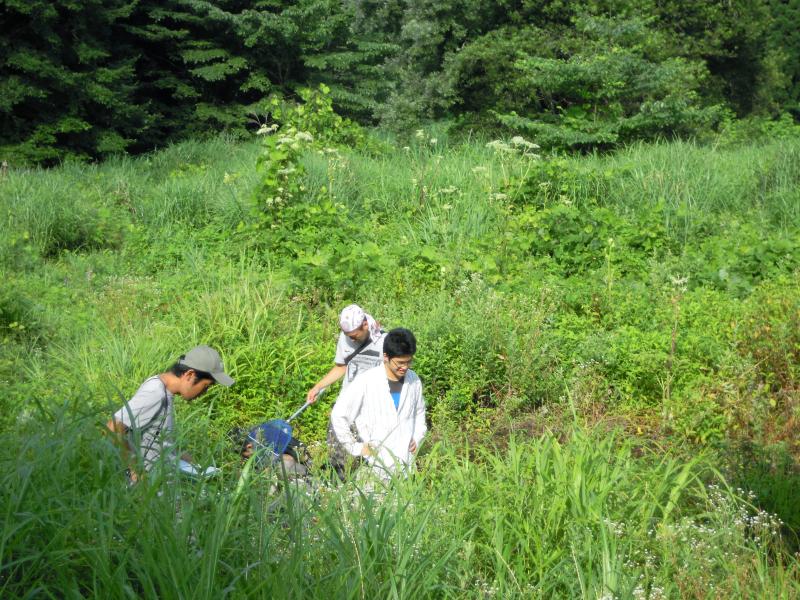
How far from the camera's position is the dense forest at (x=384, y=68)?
17281 millimetres

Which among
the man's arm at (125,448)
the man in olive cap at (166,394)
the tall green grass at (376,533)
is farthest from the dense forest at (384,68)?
the man's arm at (125,448)

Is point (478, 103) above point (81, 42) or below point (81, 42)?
below

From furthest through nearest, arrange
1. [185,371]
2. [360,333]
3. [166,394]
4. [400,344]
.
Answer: [360,333] → [400,344] → [185,371] → [166,394]

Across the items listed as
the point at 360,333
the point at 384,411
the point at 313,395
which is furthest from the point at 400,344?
the point at 313,395

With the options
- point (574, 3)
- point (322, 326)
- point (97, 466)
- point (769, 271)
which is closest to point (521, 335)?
point (322, 326)

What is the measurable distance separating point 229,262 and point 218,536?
6299 millimetres

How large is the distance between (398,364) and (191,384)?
1.17m

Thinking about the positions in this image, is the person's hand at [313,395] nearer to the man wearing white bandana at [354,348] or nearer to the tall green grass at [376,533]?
the man wearing white bandana at [354,348]

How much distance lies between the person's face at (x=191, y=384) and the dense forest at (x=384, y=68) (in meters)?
11.8

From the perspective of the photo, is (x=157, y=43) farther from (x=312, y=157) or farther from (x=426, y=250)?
(x=426, y=250)

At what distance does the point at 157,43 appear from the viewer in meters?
23.3

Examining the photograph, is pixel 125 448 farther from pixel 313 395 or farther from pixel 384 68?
pixel 384 68

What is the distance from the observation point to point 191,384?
512cm

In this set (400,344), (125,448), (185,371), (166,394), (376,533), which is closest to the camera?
(376,533)
